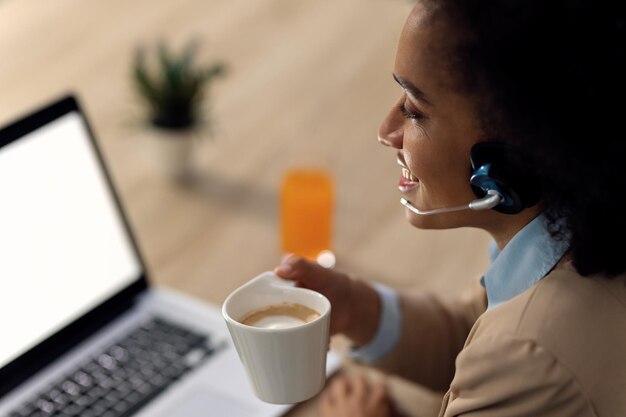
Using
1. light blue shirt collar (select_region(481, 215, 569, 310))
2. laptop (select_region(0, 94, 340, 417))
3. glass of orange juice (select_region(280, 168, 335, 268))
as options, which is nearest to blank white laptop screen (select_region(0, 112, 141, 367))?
laptop (select_region(0, 94, 340, 417))

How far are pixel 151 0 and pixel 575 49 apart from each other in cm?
158

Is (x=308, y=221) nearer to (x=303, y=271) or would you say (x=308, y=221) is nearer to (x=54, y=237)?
(x=54, y=237)

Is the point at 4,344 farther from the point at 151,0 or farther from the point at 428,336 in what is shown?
the point at 151,0

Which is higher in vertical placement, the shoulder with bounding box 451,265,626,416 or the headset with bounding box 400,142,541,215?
the headset with bounding box 400,142,541,215

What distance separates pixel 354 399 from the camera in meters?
1.14

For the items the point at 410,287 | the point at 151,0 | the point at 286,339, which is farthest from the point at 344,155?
the point at 286,339

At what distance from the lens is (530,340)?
72cm

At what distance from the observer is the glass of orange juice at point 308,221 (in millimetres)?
1421

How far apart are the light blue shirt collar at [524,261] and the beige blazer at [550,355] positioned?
0.01 meters

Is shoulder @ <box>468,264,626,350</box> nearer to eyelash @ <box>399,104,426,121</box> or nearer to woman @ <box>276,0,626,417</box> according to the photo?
woman @ <box>276,0,626,417</box>

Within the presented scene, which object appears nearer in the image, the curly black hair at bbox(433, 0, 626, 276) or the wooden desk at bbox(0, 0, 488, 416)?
the curly black hair at bbox(433, 0, 626, 276)

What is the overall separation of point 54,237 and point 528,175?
67 centimetres

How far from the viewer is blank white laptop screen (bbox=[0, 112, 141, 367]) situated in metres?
1.14

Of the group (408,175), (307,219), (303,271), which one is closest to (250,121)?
(307,219)
